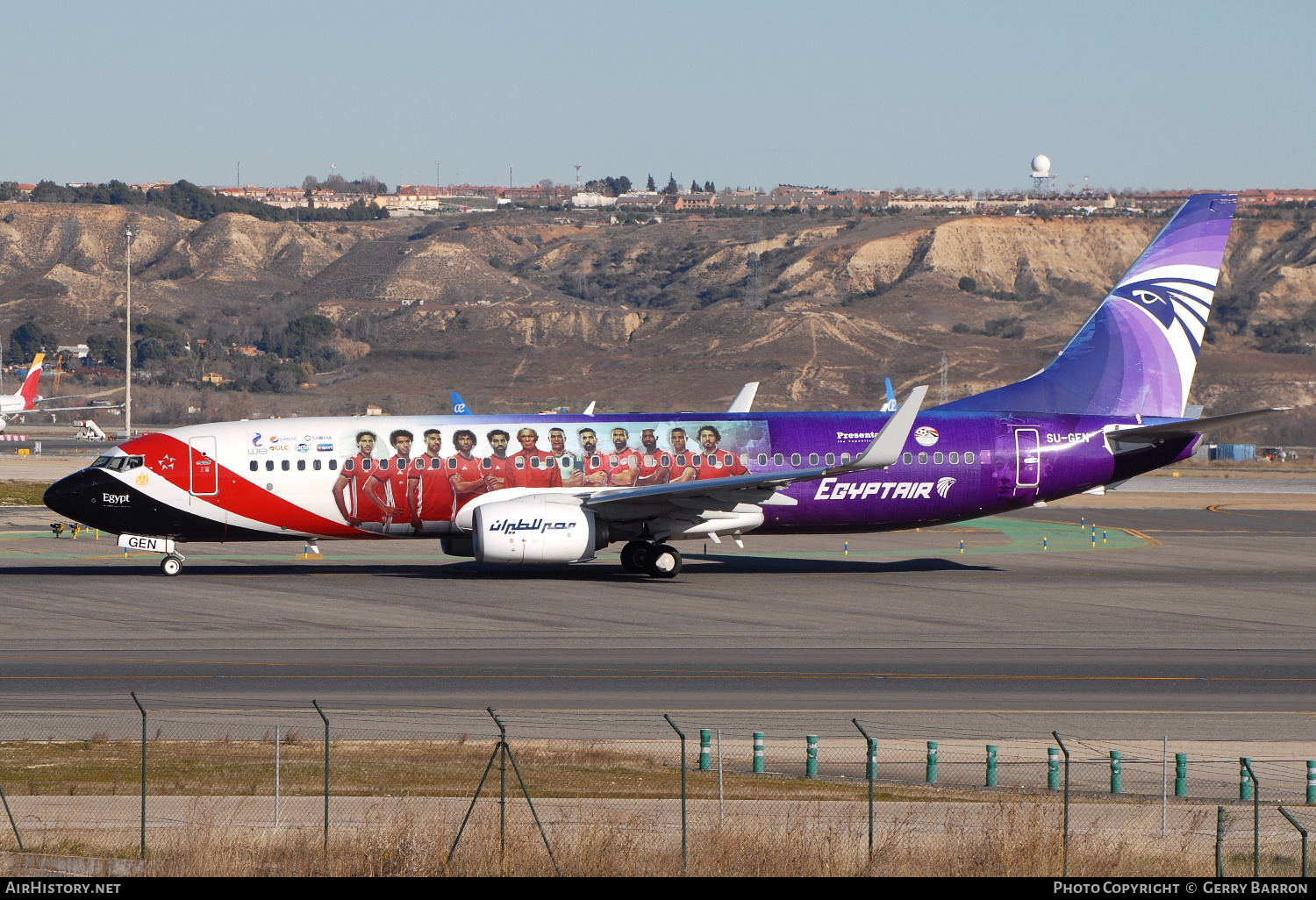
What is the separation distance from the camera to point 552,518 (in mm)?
38281

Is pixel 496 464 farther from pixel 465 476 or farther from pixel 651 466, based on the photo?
pixel 651 466

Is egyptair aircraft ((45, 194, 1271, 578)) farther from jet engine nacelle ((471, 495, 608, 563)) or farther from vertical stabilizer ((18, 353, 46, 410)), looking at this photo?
vertical stabilizer ((18, 353, 46, 410))

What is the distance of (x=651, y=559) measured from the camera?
4059cm

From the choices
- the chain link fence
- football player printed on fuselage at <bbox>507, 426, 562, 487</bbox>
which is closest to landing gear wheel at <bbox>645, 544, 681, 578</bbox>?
football player printed on fuselage at <bbox>507, 426, 562, 487</bbox>

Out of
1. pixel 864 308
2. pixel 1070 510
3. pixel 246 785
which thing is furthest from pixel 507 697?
pixel 864 308

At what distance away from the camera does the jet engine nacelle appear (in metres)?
38.0

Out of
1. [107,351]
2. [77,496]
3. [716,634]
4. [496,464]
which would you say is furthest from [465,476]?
[107,351]

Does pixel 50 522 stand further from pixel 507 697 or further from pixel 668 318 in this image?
pixel 668 318

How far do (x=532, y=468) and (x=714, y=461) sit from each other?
16.8ft

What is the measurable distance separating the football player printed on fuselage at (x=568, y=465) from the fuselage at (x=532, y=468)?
0.03 meters

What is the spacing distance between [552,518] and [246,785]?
66.6 ft

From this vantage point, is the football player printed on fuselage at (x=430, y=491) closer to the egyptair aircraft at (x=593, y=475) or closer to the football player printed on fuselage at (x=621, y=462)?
the egyptair aircraft at (x=593, y=475)

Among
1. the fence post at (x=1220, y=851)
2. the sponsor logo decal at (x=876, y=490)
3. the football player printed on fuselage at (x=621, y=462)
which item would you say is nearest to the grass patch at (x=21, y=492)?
the football player printed on fuselage at (x=621, y=462)

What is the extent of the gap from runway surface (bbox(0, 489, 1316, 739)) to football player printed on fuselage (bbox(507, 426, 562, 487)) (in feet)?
9.06
